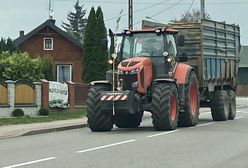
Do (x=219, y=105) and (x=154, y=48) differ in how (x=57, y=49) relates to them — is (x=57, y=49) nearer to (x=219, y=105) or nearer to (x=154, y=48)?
(x=219, y=105)

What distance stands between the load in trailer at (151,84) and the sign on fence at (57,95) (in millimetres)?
9639

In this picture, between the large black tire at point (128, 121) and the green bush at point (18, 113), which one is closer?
the large black tire at point (128, 121)

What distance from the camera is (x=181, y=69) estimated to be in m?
21.3

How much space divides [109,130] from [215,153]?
7.17m

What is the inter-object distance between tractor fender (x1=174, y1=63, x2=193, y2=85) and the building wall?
3182 centimetres

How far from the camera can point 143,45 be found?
21016 millimetres

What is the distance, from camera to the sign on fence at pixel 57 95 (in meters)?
31.4

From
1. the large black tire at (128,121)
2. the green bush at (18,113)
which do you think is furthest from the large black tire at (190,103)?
the green bush at (18,113)

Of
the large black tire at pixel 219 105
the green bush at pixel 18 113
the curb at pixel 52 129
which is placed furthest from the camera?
the green bush at pixel 18 113

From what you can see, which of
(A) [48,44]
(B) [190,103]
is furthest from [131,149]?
(A) [48,44]

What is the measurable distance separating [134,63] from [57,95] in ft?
41.4

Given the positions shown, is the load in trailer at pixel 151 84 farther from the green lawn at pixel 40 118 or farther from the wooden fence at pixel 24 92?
the wooden fence at pixel 24 92

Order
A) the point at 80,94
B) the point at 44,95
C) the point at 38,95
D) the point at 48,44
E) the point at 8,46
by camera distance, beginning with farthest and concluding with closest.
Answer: the point at 48,44
the point at 8,46
the point at 80,94
the point at 44,95
the point at 38,95

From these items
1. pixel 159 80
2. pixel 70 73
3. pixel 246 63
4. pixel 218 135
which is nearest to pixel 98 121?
pixel 159 80
